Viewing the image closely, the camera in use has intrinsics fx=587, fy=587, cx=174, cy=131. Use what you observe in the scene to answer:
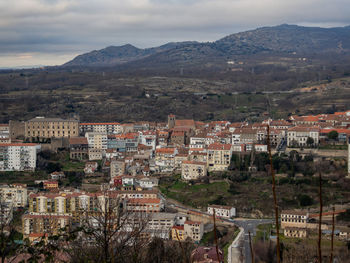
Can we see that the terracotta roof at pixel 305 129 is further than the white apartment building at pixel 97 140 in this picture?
No

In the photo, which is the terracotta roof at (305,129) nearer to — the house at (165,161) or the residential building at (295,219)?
the house at (165,161)

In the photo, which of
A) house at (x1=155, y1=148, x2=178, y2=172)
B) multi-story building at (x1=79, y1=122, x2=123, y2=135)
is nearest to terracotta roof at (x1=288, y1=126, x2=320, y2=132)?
house at (x1=155, y1=148, x2=178, y2=172)

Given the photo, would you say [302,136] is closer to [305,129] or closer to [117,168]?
[305,129]

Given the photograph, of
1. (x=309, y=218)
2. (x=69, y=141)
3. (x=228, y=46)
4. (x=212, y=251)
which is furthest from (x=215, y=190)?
(x=228, y=46)

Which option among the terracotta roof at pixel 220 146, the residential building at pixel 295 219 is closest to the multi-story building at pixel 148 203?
the residential building at pixel 295 219

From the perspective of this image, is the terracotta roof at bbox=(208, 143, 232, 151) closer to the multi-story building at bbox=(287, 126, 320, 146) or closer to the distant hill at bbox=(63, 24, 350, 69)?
the multi-story building at bbox=(287, 126, 320, 146)
